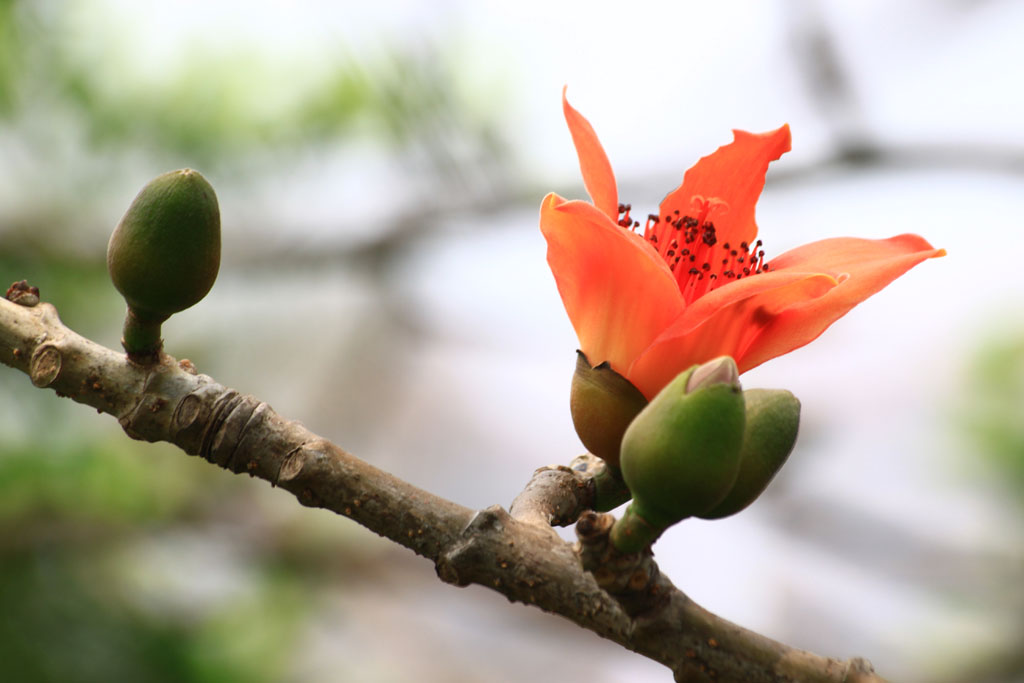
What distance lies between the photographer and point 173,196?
1.48 feet

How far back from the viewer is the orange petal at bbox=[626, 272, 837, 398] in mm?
451

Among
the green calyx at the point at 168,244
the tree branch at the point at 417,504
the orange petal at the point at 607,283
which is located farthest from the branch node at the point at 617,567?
the green calyx at the point at 168,244

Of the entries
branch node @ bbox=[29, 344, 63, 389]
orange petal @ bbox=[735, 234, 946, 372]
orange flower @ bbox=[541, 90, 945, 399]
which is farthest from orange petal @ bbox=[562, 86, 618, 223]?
branch node @ bbox=[29, 344, 63, 389]

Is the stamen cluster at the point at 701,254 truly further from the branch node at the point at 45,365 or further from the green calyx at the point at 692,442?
the branch node at the point at 45,365

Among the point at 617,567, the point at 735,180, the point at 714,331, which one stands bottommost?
the point at 617,567

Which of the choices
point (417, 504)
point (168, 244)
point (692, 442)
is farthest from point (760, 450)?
point (168, 244)

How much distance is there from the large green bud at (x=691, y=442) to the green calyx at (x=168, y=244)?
0.24 m

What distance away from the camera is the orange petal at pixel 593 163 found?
0.50 m

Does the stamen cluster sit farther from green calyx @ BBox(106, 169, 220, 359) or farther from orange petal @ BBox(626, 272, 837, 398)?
green calyx @ BBox(106, 169, 220, 359)

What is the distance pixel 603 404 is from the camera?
19.2 inches

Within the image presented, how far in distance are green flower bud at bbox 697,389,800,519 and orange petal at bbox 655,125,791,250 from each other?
0.61 ft

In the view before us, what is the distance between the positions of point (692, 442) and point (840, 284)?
0.49 ft

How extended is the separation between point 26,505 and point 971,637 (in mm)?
2154

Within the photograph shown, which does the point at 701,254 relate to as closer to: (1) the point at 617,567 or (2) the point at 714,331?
(2) the point at 714,331
